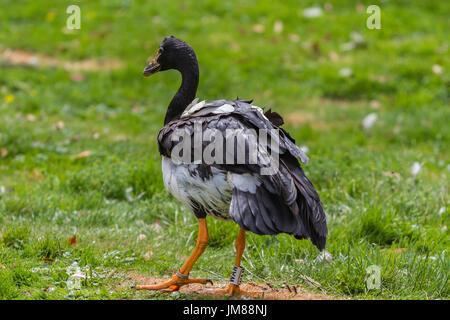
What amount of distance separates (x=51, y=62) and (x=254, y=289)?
25.0ft

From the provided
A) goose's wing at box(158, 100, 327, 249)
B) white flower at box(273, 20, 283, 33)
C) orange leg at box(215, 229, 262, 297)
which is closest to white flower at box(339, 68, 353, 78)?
white flower at box(273, 20, 283, 33)

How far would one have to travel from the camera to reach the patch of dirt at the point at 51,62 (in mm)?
10539

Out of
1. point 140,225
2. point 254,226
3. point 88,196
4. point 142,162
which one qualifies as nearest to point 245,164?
point 254,226

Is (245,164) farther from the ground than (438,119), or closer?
farther from the ground

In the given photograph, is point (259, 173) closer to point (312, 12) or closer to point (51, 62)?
point (51, 62)

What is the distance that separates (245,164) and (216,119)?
0.45m

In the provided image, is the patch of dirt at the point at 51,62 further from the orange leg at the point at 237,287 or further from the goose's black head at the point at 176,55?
the orange leg at the point at 237,287

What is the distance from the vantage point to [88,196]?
6172mm

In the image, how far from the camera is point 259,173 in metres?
3.80

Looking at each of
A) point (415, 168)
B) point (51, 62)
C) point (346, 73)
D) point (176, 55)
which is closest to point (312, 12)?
point (346, 73)

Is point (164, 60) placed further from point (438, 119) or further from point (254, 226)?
point (438, 119)

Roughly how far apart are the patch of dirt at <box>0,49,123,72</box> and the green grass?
0.56 feet

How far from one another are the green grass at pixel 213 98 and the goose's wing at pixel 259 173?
2.34 ft
